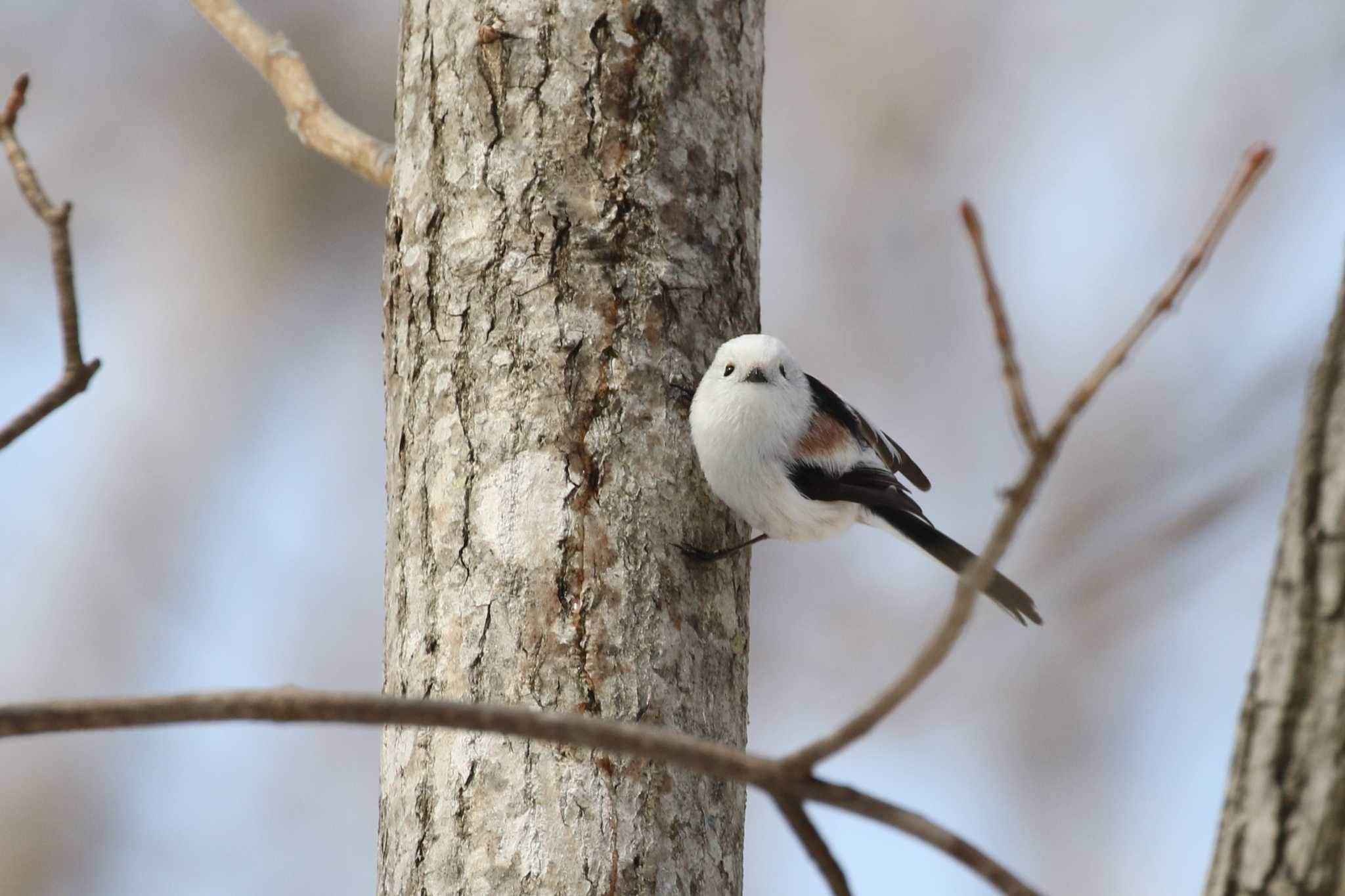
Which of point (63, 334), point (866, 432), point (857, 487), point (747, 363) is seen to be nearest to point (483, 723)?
point (63, 334)

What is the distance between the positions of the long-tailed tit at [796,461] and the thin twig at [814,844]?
1001 mm

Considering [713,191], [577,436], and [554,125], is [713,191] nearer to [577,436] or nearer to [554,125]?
[554,125]

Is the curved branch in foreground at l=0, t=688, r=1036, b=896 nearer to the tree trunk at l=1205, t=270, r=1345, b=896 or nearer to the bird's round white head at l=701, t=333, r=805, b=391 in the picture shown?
the tree trunk at l=1205, t=270, r=1345, b=896

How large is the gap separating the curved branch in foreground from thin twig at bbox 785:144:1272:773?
6 cm

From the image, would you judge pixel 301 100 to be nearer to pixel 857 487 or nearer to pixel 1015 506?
pixel 857 487

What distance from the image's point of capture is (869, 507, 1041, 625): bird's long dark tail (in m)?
2.89

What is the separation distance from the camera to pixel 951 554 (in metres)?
2.98

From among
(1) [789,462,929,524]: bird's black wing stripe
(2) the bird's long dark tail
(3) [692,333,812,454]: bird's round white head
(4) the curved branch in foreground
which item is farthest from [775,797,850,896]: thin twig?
(2) the bird's long dark tail

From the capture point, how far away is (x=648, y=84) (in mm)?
2270

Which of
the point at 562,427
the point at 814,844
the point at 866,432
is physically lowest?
the point at 814,844

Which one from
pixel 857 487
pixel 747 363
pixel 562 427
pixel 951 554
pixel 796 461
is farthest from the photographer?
pixel 951 554

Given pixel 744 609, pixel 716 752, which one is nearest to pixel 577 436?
pixel 744 609

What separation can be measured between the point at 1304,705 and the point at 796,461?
173 centimetres

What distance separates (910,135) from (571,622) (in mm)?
5839
